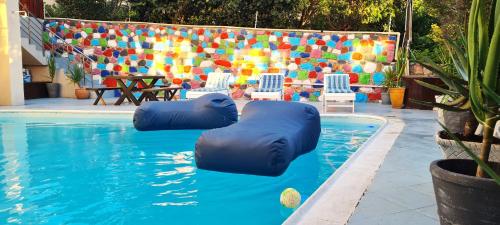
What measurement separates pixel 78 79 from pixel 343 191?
12.6 m

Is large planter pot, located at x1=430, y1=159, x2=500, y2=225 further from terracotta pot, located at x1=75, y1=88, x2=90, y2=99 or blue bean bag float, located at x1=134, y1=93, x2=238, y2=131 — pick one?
terracotta pot, located at x1=75, y1=88, x2=90, y2=99

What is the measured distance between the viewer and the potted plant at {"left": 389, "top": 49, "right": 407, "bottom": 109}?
1140 cm

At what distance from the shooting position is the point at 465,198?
6.36 feet

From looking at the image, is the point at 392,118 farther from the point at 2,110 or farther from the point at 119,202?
the point at 2,110

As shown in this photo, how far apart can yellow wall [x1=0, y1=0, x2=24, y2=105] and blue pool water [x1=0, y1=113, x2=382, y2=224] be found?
453 cm

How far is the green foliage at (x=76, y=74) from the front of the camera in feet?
47.0

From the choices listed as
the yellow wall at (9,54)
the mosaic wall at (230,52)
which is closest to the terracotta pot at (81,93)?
the mosaic wall at (230,52)

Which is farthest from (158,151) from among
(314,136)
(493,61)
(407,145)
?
(493,61)

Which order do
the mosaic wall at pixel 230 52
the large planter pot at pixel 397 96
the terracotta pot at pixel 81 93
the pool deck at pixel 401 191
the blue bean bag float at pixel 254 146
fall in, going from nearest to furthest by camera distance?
the pool deck at pixel 401 191, the blue bean bag float at pixel 254 146, the large planter pot at pixel 397 96, the mosaic wall at pixel 230 52, the terracotta pot at pixel 81 93

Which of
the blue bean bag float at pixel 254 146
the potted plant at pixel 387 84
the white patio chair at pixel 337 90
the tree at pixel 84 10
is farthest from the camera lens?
the tree at pixel 84 10

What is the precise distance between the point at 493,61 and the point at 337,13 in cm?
1815

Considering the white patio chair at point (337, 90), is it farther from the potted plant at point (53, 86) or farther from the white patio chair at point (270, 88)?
the potted plant at point (53, 86)

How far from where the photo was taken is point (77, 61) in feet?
50.2

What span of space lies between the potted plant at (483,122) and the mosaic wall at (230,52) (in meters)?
12.2
